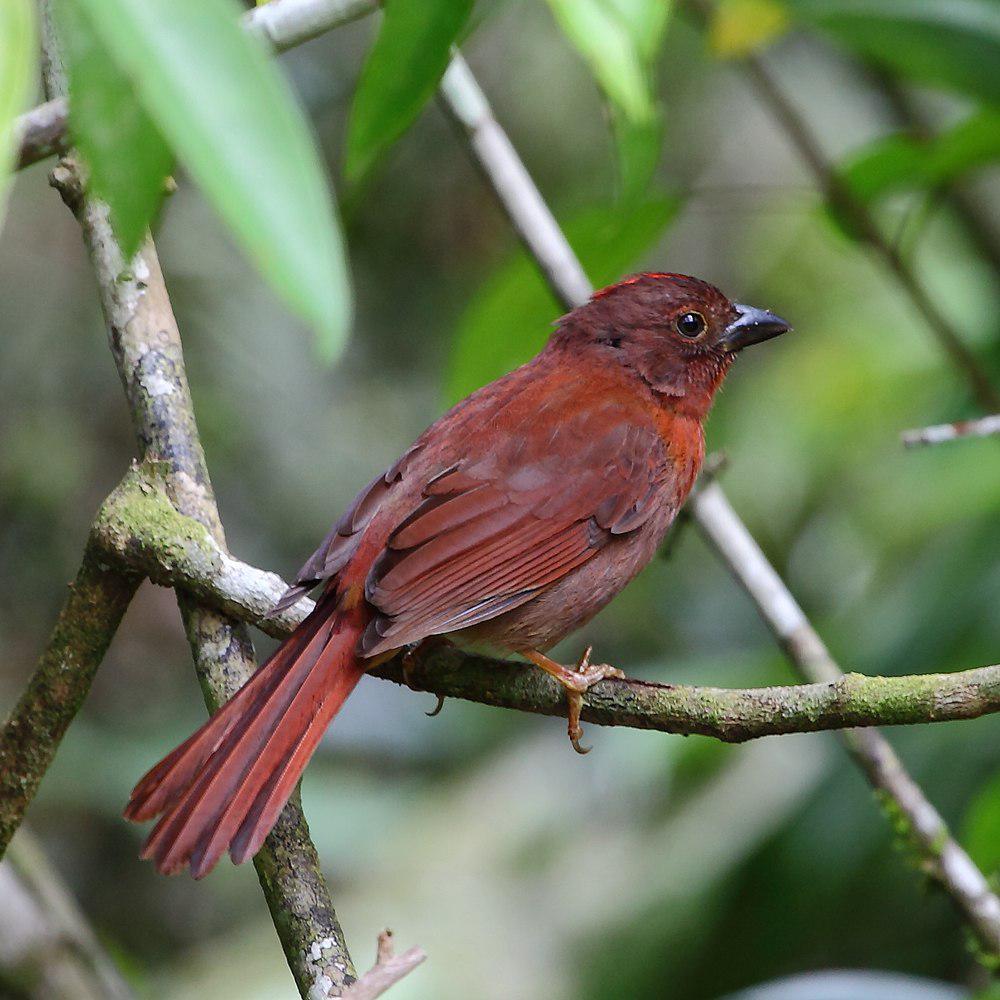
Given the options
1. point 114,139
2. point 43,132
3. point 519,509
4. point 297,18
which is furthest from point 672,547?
point 114,139

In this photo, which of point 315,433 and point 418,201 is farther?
point 418,201

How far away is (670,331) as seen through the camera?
3693mm

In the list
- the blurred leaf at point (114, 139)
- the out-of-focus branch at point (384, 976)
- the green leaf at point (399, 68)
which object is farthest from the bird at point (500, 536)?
the blurred leaf at point (114, 139)

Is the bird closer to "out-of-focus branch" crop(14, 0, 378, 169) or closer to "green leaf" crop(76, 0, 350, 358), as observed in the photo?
"out-of-focus branch" crop(14, 0, 378, 169)

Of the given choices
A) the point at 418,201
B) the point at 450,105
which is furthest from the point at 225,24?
the point at 418,201

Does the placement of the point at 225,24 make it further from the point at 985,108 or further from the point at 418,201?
the point at 418,201

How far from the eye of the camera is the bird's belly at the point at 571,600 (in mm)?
3070

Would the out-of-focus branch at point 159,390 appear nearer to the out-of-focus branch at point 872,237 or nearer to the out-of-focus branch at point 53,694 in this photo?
the out-of-focus branch at point 53,694

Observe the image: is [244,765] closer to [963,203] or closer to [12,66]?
[12,66]

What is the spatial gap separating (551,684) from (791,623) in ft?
2.85

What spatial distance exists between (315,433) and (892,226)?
2754 mm

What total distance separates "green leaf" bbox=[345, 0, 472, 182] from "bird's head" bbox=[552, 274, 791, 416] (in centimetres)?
176

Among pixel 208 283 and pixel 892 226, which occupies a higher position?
pixel 208 283

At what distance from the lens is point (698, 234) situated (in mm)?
7547
